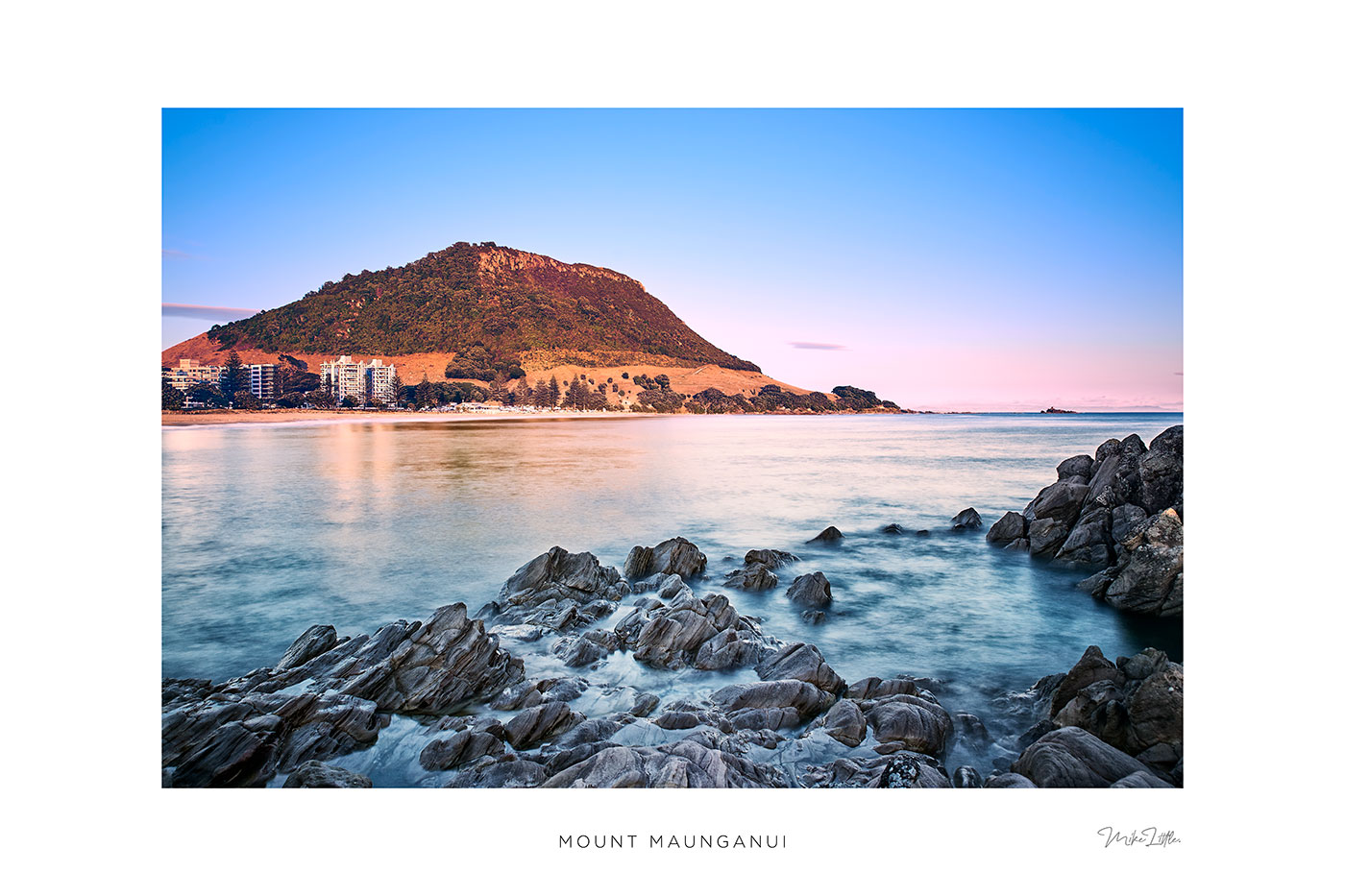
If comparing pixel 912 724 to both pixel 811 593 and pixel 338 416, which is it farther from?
pixel 338 416

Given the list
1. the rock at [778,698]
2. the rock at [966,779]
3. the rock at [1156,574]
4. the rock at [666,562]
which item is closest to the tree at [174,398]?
the rock at [666,562]

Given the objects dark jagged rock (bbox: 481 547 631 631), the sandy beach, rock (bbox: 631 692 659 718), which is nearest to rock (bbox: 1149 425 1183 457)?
dark jagged rock (bbox: 481 547 631 631)

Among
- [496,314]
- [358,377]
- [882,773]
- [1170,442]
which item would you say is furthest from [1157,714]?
[496,314]

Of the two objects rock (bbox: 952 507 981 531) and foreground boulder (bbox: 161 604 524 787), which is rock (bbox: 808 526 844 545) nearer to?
rock (bbox: 952 507 981 531)

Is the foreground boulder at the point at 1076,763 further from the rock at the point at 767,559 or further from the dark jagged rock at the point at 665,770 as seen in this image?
the rock at the point at 767,559

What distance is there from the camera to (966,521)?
9727 mm

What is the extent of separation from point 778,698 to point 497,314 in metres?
44.2

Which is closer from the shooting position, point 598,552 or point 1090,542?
point 1090,542

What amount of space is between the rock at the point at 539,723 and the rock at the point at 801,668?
145cm
